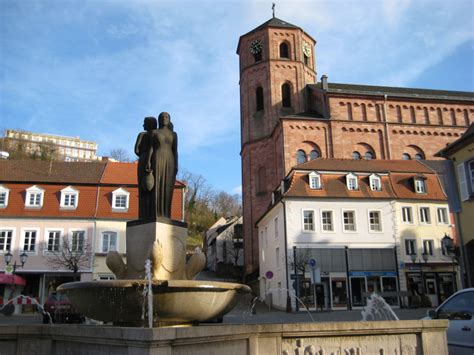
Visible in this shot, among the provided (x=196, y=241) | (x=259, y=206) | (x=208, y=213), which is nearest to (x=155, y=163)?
(x=259, y=206)

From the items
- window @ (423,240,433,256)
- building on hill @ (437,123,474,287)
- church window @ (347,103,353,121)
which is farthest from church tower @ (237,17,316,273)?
building on hill @ (437,123,474,287)

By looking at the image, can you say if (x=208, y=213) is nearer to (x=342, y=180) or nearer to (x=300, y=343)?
(x=342, y=180)

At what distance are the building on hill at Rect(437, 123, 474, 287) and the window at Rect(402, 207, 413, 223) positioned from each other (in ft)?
42.3

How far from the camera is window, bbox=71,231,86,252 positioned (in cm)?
A: 3428

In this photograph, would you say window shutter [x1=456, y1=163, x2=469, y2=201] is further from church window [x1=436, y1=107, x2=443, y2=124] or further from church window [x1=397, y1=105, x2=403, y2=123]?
church window [x1=436, y1=107, x2=443, y2=124]

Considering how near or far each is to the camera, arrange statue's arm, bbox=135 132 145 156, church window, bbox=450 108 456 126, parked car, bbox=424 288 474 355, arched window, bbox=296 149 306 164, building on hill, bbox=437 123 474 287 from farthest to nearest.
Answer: church window, bbox=450 108 456 126, arched window, bbox=296 149 306 164, building on hill, bbox=437 123 474 287, statue's arm, bbox=135 132 145 156, parked car, bbox=424 288 474 355

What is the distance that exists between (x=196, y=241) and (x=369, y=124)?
42247 mm

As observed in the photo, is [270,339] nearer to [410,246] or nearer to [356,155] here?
[410,246]

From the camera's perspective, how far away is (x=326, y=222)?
114 ft

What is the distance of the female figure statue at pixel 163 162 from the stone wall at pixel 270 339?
2.93 m

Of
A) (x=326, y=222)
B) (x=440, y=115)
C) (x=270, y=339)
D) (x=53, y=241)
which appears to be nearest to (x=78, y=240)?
(x=53, y=241)

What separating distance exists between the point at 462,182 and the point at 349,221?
13073 mm

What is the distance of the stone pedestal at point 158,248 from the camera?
804 centimetres

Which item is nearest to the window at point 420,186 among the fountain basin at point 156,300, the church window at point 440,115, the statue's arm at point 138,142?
the church window at point 440,115
